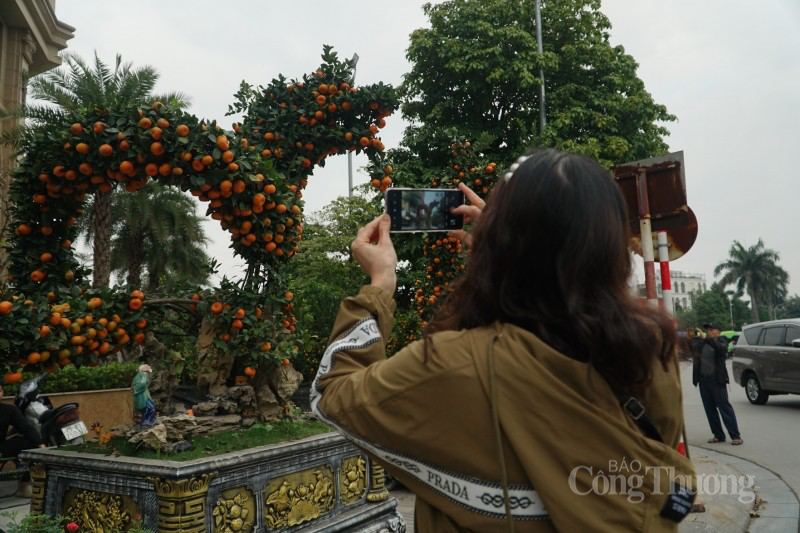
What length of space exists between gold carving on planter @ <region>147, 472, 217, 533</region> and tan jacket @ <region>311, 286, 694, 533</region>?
2.47m

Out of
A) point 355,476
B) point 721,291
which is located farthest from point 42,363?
point 721,291

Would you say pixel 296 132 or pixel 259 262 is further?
pixel 296 132

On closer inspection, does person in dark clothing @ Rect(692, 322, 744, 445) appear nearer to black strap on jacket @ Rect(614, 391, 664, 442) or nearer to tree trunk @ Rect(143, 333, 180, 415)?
tree trunk @ Rect(143, 333, 180, 415)

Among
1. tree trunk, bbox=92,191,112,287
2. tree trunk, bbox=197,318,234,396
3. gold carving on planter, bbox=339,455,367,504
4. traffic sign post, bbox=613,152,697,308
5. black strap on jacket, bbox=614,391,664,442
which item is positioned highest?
tree trunk, bbox=92,191,112,287

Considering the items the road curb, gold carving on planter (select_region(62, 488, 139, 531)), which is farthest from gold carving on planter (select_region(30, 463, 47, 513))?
the road curb

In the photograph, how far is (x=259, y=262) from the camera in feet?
14.5

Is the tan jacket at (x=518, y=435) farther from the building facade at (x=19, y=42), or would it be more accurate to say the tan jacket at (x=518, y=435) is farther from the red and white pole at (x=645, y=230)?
the building facade at (x=19, y=42)

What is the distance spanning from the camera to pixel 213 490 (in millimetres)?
3400

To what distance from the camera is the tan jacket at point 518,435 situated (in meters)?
1.05

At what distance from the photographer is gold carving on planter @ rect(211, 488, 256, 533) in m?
3.40

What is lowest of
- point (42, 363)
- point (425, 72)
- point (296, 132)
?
point (42, 363)

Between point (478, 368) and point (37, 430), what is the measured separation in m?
7.45

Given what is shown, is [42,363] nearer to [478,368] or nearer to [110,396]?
[478,368]

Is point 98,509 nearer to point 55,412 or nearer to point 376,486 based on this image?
point 376,486
